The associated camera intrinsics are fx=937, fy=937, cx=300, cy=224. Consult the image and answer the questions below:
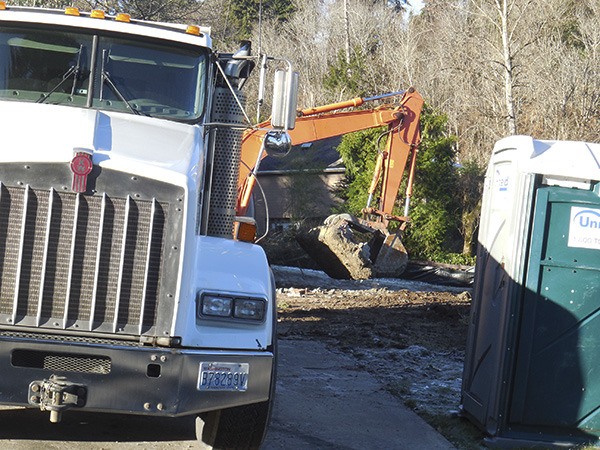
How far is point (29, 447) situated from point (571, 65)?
3339 centimetres

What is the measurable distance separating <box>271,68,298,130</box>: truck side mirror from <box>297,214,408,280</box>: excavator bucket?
14.2 meters

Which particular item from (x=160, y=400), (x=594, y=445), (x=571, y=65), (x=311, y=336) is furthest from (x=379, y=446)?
(x=571, y=65)

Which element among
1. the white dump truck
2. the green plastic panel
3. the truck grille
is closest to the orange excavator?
the green plastic panel

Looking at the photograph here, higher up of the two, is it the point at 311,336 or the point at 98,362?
the point at 98,362

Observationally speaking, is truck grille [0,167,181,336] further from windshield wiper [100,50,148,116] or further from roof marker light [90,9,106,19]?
roof marker light [90,9,106,19]

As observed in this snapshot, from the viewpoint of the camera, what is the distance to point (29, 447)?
20.4ft

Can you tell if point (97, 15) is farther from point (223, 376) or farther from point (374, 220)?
point (374, 220)

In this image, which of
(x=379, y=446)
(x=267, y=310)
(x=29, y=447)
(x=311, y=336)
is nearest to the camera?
(x=267, y=310)

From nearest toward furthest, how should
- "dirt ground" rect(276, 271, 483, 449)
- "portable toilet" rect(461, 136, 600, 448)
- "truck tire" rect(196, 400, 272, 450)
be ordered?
"truck tire" rect(196, 400, 272, 450) < "portable toilet" rect(461, 136, 600, 448) < "dirt ground" rect(276, 271, 483, 449)

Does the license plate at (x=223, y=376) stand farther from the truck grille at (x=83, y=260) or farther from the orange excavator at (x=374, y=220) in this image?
the orange excavator at (x=374, y=220)

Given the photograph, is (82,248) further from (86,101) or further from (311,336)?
(311,336)

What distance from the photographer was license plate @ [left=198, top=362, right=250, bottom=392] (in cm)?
542

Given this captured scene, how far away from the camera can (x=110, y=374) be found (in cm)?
526

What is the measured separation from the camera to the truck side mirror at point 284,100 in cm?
678
